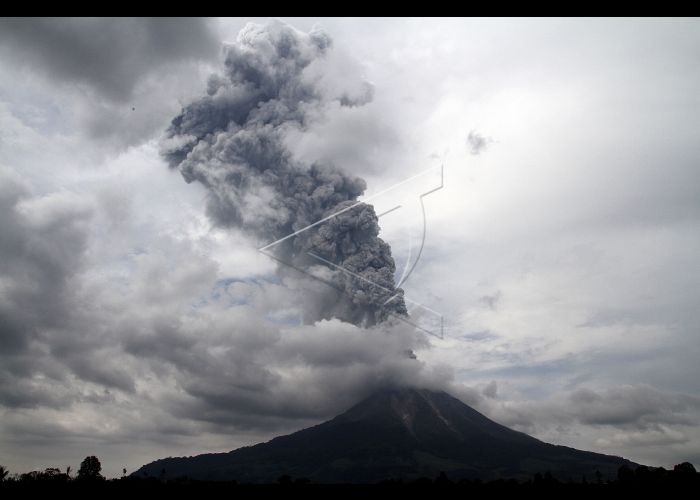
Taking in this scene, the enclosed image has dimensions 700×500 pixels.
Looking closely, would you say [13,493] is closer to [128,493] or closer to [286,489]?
[128,493]

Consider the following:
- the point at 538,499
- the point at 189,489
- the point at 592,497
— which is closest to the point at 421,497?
the point at 538,499

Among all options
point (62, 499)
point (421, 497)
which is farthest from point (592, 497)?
point (62, 499)
